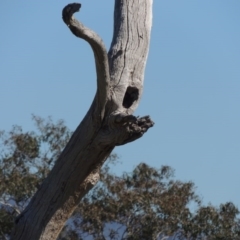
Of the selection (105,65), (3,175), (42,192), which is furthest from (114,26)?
(3,175)

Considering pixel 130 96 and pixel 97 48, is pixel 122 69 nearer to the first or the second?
pixel 130 96

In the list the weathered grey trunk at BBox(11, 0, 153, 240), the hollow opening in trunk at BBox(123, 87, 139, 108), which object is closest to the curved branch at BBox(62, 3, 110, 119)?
the weathered grey trunk at BBox(11, 0, 153, 240)

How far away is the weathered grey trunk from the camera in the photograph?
5.00m

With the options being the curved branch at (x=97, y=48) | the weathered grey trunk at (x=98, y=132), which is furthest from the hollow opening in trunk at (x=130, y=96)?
the curved branch at (x=97, y=48)

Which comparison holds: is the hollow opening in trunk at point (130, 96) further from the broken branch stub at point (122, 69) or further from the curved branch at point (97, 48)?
the curved branch at point (97, 48)

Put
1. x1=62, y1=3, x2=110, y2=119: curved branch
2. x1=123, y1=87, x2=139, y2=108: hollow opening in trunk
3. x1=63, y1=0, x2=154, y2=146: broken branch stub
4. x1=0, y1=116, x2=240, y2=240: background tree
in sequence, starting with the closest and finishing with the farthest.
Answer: x1=62, y1=3, x2=110, y2=119: curved branch < x1=63, y1=0, x2=154, y2=146: broken branch stub < x1=123, y1=87, x2=139, y2=108: hollow opening in trunk < x1=0, y1=116, x2=240, y2=240: background tree

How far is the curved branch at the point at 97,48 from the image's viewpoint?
15.0ft

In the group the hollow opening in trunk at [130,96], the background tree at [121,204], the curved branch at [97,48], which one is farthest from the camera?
the background tree at [121,204]

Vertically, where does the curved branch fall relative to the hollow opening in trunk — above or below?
below

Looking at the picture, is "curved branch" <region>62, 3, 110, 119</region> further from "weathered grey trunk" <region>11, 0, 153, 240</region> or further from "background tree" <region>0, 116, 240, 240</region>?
"background tree" <region>0, 116, 240, 240</region>

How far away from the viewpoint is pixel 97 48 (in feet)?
16.1

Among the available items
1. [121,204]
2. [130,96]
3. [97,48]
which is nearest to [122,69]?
[130,96]

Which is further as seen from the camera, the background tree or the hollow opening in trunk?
the background tree

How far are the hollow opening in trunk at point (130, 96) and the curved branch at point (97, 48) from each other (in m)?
0.30
